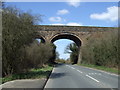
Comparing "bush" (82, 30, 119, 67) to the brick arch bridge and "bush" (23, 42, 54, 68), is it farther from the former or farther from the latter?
the brick arch bridge

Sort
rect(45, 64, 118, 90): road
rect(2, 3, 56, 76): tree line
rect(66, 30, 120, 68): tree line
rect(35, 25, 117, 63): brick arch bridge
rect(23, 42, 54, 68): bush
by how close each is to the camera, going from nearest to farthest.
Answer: rect(45, 64, 118, 90): road
rect(2, 3, 56, 76): tree line
rect(23, 42, 54, 68): bush
rect(66, 30, 120, 68): tree line
rect(35, 25, 117, 63): brick arch bridge

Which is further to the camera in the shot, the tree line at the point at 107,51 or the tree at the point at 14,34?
the tree line at the point at 107,51

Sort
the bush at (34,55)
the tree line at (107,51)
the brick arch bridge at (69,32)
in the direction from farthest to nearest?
the brick arch bridge at (69,32), the tree line at (107,51), the bush at (34,55)

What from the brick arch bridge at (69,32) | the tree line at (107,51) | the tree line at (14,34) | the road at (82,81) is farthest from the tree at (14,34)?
the brick arch bridge at (69,32)

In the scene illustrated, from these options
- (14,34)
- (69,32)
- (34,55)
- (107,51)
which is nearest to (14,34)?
(14,34)

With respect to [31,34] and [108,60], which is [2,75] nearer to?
[31,34]

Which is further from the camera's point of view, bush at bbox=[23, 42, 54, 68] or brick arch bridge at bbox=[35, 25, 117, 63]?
brick arch bridge at bbox=[35, 25, 117, 63]

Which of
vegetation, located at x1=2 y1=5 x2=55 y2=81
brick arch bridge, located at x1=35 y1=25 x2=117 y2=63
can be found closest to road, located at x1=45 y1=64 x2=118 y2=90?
vegetation, located at x1=2 y1=5 x2=55 y2=81

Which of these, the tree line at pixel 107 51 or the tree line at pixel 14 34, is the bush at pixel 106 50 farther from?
the tree line at pixel 14 34

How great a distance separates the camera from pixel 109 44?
40750 mm

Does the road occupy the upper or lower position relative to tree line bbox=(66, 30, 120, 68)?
lower

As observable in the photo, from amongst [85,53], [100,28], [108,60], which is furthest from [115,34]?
[100,28]

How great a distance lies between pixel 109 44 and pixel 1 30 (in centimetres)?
2572

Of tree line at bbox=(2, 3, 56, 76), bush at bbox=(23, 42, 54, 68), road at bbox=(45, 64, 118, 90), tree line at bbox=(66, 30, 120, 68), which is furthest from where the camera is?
tree line at bbox=(66, 30, 120, 68)
